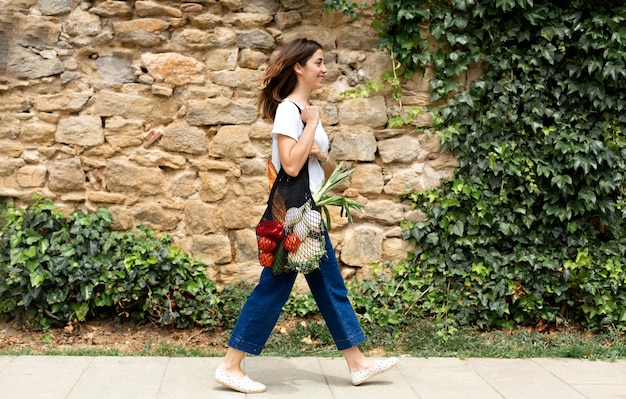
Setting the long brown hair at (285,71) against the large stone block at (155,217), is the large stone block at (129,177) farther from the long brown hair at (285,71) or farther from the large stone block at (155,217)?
the long brown hair at (285,71)

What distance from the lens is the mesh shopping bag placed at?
3363mm

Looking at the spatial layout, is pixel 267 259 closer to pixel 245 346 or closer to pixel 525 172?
pixel 245 346

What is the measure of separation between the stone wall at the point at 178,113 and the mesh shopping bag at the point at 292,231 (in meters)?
1.35

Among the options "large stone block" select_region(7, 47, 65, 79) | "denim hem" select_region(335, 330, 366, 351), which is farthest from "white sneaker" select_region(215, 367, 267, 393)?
"large stone block" select_region(7, 47, 65, 79)

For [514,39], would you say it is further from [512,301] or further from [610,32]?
[512,301]

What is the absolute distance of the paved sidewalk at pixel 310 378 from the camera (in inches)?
139

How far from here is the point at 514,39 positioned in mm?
4711

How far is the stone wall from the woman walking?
119 centimetres

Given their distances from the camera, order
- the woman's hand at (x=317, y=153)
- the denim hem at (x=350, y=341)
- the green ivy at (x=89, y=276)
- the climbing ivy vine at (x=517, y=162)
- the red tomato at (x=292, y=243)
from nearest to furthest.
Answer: the red tomato at (x=292, y=243) → the woman's hand at (x=317, y=153) → the denim hem at (x=350, y=341) → the green ivy at (x=89, y=276) → the climbing ivy vine at (x=517, y=162)

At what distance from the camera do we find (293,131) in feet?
11.1

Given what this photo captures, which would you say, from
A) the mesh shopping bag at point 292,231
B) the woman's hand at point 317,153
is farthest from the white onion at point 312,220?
the woman's hand at point 317,153

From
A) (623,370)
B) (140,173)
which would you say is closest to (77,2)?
(140,173)

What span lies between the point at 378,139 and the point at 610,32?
1550mm

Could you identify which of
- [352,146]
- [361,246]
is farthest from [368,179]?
[361,246]
